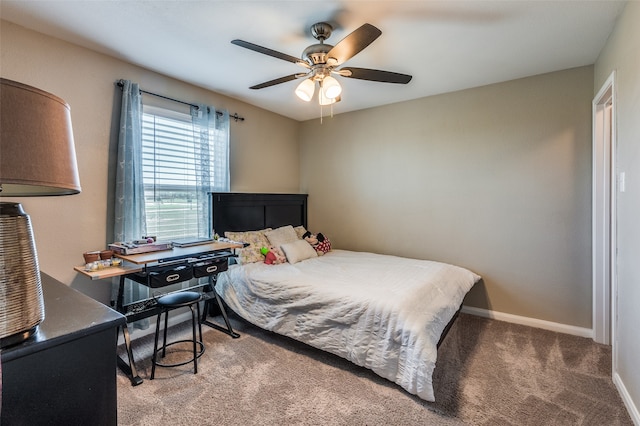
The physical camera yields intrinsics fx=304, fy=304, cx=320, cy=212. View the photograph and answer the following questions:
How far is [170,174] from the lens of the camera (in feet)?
9.91

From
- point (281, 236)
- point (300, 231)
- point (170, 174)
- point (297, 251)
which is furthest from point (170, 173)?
point (300, 231)

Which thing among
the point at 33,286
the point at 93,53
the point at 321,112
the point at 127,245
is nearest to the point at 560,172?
the point at 321,112

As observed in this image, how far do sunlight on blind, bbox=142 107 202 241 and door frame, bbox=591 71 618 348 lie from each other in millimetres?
3736

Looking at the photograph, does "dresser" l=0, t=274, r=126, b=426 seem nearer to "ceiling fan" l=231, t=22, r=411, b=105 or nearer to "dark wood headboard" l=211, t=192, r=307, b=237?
"ceiling fan" l=231, t=22, r=411, b=105

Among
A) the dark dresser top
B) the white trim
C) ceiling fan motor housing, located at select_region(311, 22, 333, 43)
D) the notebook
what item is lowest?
the white trim

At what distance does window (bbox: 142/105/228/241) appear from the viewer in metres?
2.88

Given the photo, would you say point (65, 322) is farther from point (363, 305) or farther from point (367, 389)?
point (367, 389)

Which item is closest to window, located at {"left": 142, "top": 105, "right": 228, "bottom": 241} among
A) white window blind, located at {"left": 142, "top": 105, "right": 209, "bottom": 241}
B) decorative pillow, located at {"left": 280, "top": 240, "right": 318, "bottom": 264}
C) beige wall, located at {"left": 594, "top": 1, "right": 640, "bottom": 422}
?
white window blind, located at {"left": 142, "top": 105, "right": 209, "bottom": 241}

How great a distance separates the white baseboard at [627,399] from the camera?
1733 mm

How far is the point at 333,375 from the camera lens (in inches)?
87.7

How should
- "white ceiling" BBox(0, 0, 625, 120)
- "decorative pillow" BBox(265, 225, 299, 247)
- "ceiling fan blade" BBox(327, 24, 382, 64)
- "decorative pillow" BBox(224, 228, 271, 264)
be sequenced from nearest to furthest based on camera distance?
"ceiling fan blade" BBox(327, 24, 382, 64) < "white ceiling" BBox(0, 0, 625, 120) < "decorative pillow" BBox(224, 228, 271, 264) < "decorative pillow" BBox(265, 225, 299, 247)

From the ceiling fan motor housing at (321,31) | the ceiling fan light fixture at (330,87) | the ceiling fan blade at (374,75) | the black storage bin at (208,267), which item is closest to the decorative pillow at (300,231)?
the black storage bin at (208,267)

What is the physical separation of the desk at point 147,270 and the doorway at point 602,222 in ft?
10.6

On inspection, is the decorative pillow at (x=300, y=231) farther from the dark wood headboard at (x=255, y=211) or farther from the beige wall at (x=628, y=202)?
the beige wall at (x=628, y=202)
